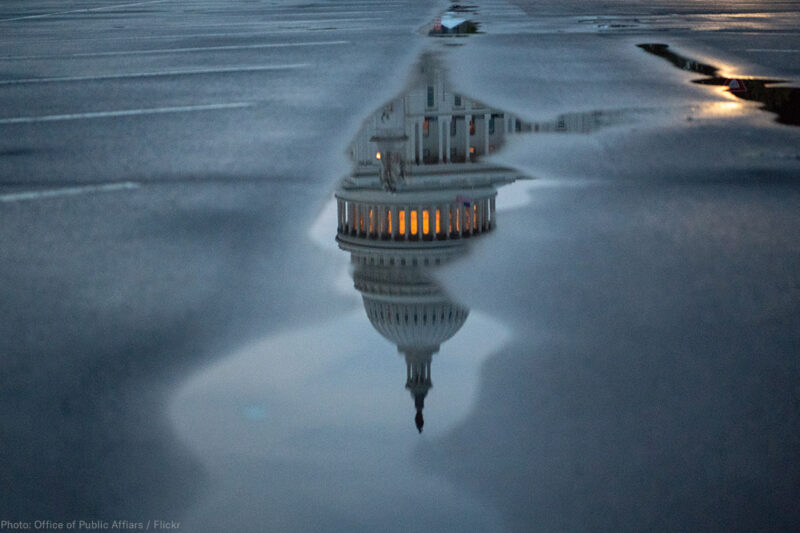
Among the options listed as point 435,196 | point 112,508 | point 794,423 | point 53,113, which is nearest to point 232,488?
point 112,508

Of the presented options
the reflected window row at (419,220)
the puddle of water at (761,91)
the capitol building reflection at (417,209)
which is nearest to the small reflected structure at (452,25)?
the puddle of water at (761,91)

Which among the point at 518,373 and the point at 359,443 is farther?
the point at 518,373

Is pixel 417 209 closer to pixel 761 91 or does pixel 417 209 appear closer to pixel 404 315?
pixel 404 315

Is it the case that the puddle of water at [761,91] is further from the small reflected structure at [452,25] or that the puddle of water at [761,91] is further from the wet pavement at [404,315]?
the small reflected structure at [452,25]

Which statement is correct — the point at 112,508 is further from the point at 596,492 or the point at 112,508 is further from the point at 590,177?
the point at 590,177

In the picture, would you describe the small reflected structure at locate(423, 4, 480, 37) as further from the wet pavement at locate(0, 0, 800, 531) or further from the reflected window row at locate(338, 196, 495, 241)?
the reflected window row at locate(338, 196, 495, 241)

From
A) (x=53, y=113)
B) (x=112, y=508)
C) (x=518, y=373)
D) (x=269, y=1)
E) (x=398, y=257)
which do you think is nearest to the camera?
(x=112, y=508)
